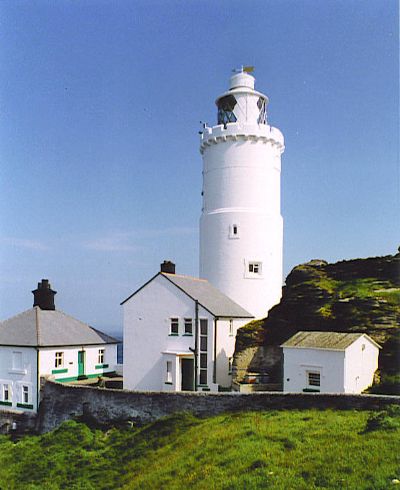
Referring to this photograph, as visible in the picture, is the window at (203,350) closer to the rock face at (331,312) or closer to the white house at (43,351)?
the rock face at (331,312)

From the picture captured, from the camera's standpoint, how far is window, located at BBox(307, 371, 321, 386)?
20.0 meters

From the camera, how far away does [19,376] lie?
2620 cm

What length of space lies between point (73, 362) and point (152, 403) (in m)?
9.51

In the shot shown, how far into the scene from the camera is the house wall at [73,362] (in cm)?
2629

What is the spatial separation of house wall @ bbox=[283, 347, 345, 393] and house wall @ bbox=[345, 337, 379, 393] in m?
0.31

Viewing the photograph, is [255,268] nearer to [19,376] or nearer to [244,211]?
[244,211]

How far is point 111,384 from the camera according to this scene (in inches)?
1096

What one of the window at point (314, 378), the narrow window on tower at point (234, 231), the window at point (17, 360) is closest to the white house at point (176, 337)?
the narrow window on tower at point (234, 231)

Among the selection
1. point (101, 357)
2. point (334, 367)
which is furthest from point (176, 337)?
point (334, 367)

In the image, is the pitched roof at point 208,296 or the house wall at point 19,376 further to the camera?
the house wall at point 19,376

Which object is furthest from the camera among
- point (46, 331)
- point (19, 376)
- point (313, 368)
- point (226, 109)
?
point (226, 109)

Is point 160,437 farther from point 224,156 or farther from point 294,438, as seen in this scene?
point 224,156

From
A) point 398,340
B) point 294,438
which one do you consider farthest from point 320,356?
point 294,438

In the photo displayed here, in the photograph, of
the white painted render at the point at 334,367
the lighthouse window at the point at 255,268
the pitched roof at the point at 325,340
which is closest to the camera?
the white painted render at the point at 334,367
